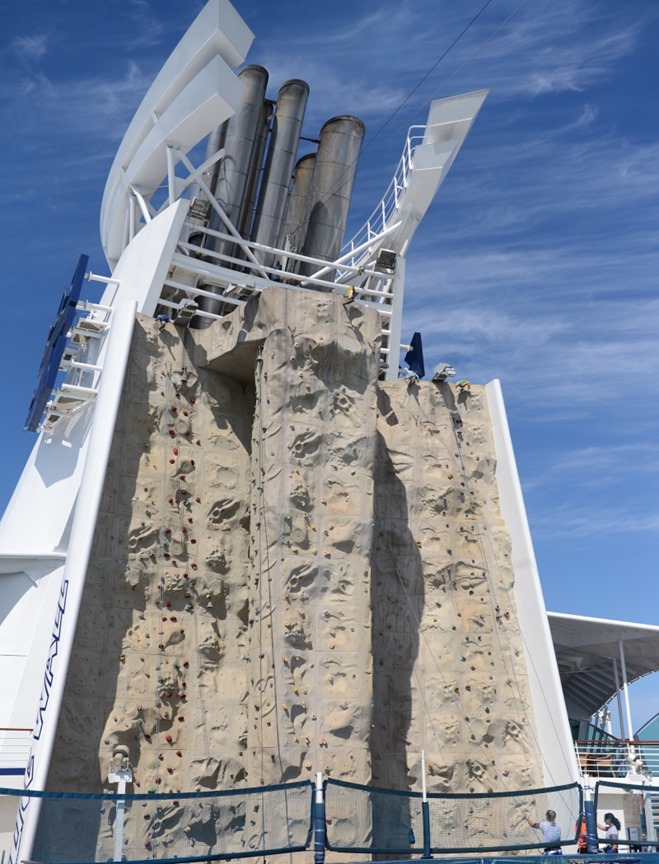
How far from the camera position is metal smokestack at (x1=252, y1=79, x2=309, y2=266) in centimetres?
1975

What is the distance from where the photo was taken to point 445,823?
10.5 metres

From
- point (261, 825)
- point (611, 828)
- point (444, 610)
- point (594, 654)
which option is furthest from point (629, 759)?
point (261, 825)

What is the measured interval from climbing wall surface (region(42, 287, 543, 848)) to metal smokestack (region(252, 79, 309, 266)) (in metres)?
5.22

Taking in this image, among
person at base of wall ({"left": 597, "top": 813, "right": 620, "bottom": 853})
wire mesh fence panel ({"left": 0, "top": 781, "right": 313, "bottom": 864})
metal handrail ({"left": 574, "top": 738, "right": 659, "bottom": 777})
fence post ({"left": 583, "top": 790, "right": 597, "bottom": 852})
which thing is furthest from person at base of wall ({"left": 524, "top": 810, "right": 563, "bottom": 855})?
metal handrail ({"left": 574, "top": 738, "right": 659, "bottom": 777})

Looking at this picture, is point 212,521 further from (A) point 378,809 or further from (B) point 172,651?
(A) point 378,809

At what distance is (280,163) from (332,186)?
4.02 feet

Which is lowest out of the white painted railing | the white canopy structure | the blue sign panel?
the white painted railing

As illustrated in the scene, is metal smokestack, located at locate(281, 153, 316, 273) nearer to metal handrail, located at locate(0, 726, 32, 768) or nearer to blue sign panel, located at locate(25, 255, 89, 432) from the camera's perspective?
blue sign panel, located at locate(25, 255, 89, 432)

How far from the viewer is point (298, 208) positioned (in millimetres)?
21984

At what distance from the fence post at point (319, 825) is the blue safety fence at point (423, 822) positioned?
25 cm

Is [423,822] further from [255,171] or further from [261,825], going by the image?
[255,171]

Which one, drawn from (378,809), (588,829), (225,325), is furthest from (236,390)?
(588,829)

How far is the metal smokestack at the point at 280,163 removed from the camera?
1975 cm

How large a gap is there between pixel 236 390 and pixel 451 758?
22.6 feet
